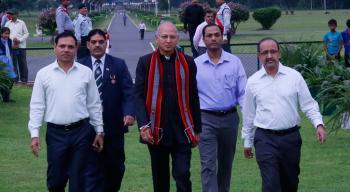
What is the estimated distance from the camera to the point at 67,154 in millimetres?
8156

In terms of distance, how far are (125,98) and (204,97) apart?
880mm

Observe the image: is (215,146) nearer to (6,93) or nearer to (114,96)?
(114,96)

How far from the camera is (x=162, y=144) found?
834cm

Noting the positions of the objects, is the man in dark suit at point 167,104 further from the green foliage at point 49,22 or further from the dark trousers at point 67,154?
the green foliage at point 49,22

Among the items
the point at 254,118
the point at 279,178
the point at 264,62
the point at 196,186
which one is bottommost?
the point at 196,186

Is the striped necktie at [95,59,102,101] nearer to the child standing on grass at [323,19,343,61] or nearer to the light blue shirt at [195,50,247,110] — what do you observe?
the light blue shirt at [195,50,247,110]

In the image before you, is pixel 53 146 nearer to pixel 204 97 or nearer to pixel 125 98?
pixel 125 98

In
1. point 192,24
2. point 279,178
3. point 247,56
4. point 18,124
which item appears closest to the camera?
point 279,178

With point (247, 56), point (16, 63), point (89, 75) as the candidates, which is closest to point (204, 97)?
point (89, 75)

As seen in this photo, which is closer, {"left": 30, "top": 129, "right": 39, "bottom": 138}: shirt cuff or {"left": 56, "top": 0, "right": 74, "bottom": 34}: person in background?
{"left": 30, "top": 129, "right": 39, "bottom": 138}: shirt cuff

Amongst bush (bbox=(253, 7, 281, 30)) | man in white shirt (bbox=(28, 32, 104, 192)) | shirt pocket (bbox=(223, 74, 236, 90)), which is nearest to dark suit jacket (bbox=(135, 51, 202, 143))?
man in white shirt (bbox=(28, 32, 104, 192))

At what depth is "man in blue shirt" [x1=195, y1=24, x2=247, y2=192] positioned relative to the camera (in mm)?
9141

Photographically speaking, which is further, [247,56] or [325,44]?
[247,56]

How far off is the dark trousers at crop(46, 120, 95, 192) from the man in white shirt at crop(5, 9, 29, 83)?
1400 cm
